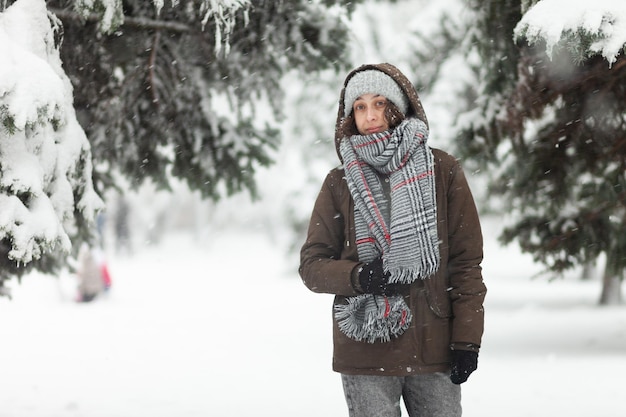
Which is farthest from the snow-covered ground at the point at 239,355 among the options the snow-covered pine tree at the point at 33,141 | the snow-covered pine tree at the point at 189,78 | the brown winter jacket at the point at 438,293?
the brown winter jacket at the point at 438,293

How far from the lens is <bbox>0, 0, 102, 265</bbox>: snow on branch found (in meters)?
3.53

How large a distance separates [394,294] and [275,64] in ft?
12.6

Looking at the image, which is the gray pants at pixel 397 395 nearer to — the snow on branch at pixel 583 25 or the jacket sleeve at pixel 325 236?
the jacket sleeve at pixel 325 236

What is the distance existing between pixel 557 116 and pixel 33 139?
12.9ft

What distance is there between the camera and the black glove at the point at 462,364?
2666 mm

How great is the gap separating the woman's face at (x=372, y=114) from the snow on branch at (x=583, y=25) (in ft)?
3.71

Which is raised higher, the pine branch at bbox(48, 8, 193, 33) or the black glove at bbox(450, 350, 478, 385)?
the pine branch at bbox(48, 8, 193, 33)

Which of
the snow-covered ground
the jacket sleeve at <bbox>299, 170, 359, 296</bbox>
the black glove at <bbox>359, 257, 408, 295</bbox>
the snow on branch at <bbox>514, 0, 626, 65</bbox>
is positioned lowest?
the snow-covered ground

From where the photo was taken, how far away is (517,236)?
8.66 metres

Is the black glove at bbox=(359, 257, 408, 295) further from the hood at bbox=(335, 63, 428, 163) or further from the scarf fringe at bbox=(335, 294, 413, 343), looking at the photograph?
the hood at bbox=(335, 63, 428, 163)

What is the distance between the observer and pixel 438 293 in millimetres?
2766

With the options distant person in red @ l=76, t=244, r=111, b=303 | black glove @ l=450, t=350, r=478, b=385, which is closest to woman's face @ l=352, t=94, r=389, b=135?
black glove @ l=450, t=350, r=478, b=385

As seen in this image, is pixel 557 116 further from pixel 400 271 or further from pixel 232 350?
pixel 232 350

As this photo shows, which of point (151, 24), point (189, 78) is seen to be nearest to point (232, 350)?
point (189, 78)
